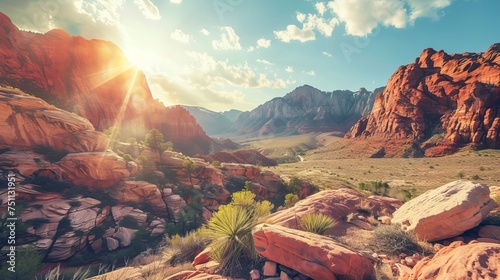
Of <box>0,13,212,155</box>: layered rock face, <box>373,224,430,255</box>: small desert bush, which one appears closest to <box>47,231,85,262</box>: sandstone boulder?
<box>373,224,430,255</box>: small desert bush

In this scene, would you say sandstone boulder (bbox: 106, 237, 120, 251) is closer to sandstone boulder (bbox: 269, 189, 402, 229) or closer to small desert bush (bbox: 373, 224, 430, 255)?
sandstone boulder (bbox: 269, 189, 402, 229)

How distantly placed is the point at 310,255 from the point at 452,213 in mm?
4985

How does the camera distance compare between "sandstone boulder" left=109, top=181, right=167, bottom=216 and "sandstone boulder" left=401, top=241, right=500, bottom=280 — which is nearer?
"sandstone boulder" left=401, top=241, right=500, bottom=280

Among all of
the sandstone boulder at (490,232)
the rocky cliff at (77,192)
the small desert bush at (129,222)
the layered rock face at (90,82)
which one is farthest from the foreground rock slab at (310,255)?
the layered rock face at (90,82)

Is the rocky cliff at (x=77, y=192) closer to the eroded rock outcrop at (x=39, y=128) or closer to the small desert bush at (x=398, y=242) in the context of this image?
the eroded rock outcrop at (x=39, y=128)

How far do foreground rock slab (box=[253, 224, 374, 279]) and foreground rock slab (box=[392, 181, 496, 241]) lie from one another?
3.44 metres

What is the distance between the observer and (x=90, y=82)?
74.4m

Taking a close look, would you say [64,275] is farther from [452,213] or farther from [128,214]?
[452,213]

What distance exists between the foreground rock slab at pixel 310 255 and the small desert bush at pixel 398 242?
211cm

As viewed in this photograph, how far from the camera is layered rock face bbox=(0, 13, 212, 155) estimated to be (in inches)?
2203

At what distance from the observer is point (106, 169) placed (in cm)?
1930

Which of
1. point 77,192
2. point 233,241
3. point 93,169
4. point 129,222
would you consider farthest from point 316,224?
point 93,169

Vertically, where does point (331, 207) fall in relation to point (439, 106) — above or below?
below

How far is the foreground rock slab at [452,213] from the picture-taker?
253 inches
